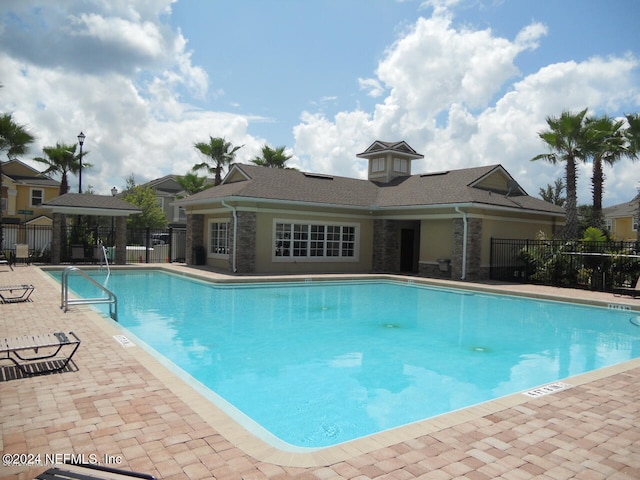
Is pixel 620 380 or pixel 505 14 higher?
pixel 505 14

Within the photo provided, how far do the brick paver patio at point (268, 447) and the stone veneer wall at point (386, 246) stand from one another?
695 inches

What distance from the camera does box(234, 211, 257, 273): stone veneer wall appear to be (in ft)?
65.7

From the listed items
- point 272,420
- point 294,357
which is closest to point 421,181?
point 294,357

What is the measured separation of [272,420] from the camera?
5609 mm

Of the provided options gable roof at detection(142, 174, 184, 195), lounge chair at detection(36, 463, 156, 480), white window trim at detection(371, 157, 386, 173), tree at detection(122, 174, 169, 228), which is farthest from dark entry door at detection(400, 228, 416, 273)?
gable roof at detection(142, 174, 184, 195)

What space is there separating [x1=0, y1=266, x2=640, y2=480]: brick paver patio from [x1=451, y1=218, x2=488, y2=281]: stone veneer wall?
14.2 metres

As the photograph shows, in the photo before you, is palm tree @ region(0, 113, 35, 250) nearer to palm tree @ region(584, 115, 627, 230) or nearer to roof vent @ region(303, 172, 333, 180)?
roof vent @ region(303, 172, 333, 180)

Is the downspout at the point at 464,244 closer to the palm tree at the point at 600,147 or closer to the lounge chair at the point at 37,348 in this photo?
the palm tree at the point at 600,147

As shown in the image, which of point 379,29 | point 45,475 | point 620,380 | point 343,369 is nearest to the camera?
point 45,475

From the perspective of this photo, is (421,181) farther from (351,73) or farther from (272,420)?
(272,420)

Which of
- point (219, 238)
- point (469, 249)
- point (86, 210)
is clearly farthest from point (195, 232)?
point (469, 249)

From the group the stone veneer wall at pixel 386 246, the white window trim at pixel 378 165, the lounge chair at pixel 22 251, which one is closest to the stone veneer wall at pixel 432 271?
the stone veneer wall at pixel 386 246

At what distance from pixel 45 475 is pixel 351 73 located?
18.1 meters

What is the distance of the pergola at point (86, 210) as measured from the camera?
22.2 m
